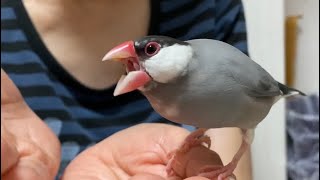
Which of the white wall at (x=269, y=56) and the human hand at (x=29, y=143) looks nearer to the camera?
the human hand at (x=29, y=143)

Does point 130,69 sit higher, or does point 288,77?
point 130,69

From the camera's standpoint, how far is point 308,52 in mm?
860

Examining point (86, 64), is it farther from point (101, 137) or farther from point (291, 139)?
point (291, 139)

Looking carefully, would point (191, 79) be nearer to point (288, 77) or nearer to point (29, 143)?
point (29, 143)

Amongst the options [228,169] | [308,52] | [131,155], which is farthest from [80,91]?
[308,52]

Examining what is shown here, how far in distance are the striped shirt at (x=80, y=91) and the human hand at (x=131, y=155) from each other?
5.1 inches

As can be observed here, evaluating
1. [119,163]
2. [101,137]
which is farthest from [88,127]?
[119,163]

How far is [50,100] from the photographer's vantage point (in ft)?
1.84

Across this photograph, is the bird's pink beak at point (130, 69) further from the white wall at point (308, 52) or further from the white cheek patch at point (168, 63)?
the white wall at point (308, 52)

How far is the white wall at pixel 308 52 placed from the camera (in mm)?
839

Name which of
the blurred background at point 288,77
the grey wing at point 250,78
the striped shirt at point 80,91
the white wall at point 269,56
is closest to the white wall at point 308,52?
the blurred background at point 288,77

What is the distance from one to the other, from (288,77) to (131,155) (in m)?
0.50

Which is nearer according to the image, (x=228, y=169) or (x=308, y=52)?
(x=228, y=169)

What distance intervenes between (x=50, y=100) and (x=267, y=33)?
285mm
